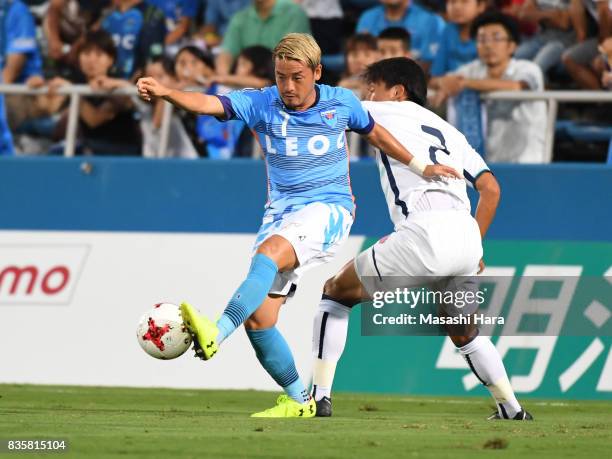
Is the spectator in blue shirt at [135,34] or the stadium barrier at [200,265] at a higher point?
the spectator in blue shirt at [135,34]

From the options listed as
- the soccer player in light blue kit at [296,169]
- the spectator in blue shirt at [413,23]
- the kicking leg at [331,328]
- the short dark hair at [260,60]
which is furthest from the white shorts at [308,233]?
the spectator in blue shirt at [413,23]

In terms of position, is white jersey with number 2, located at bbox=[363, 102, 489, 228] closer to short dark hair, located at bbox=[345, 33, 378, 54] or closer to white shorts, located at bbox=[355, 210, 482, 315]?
white shorts, located at bbox=[355, 210, 482, 315]

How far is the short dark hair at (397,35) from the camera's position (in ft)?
39.4

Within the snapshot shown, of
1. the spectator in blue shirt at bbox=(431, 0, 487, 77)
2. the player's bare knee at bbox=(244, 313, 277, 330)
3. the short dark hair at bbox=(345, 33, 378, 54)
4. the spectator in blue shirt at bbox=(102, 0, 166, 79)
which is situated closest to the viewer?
the player's bare knee at bbox=(244, 313, 277, 330)

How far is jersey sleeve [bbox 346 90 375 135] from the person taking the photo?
8109 mm

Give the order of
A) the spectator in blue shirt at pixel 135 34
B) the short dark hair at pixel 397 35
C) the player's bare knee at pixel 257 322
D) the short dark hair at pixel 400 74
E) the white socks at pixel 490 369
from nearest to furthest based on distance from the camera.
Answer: the player's bare knee at pixel 257 322, the white socks at pixel 490 369, the short dark hair at pixel 400 74, the short dark hair at pixel 397 35, the spectator in blue shirt at pixel 135 34

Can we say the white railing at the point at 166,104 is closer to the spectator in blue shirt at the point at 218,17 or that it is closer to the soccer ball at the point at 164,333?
the spectator in blue shirt at the point at 218,17

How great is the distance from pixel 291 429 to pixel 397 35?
222 inches

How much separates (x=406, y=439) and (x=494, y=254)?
15.2 ft

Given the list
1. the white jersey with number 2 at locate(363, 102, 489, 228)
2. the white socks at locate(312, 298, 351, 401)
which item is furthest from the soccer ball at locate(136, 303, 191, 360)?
the white jersey with number 2 at locate(363, 102, 489, 228)

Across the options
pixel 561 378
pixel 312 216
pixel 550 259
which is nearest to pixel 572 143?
pixel 550 259

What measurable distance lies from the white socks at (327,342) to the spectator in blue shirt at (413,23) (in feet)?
14.7

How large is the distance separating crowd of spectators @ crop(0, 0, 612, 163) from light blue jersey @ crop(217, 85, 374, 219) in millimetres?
3575

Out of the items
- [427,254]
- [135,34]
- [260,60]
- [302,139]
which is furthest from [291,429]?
[135,34]
